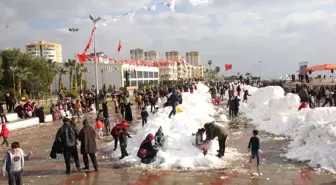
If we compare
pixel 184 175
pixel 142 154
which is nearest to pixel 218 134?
pixel 184 175

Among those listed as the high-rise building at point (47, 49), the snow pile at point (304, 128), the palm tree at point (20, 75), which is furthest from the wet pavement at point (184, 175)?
the high-rise building at point (47, 49)

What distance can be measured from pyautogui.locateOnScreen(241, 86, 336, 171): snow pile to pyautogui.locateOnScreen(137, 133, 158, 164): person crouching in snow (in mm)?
4137

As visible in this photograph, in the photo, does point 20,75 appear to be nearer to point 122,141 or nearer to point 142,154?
point 122,141

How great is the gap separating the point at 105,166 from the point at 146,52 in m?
176

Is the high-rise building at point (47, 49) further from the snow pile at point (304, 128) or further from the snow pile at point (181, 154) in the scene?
the snow pile at point (181, 154)

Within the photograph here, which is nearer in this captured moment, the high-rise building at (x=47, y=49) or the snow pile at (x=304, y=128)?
the snow pile at (x=304, y=128)

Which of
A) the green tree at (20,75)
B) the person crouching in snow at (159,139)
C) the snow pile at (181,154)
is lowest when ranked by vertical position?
the snow pile at (181,154)

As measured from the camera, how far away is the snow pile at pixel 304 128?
916 centimetres

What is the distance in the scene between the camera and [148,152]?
30.6ft

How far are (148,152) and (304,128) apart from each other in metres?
5.14

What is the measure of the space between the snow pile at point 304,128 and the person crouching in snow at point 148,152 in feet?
13.6

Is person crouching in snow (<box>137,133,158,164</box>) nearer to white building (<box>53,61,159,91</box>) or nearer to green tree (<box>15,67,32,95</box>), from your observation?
green tree (<box>15,67,32,95</box>)


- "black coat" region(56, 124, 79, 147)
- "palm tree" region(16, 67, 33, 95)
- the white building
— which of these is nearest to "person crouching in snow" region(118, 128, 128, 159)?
"black coat" region(56, 124, 79, 147)

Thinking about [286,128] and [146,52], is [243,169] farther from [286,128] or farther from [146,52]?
[146,52]
